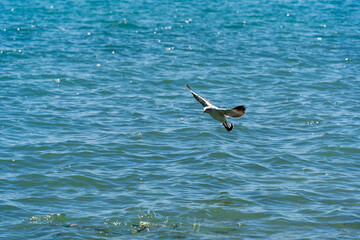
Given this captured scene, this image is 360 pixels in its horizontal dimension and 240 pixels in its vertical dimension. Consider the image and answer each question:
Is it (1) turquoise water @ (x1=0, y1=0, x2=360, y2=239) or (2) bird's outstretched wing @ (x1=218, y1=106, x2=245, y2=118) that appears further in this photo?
(1) turquoise water @ (x1=0, y1=0, x2=360, y2=239)

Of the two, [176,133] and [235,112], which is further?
[176,133]

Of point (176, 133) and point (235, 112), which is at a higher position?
point (235, 112)

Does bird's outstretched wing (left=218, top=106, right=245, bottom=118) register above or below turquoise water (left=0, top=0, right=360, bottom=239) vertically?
above

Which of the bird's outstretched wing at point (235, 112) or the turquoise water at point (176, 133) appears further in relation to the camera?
the turquoise water at point (176, 133)

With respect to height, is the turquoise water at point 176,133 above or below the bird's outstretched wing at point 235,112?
below

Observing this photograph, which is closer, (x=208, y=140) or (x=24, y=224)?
(x=24, y=224)

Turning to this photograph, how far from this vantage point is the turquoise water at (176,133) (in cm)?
1066

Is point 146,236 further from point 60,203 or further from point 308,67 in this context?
point 308,67

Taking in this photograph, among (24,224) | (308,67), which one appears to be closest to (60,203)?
(24,224)

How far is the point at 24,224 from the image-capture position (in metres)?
10.3

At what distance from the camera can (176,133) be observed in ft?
51.1

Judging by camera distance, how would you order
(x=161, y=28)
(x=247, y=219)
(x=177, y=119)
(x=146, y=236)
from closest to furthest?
(x=146, y=236) → (x=247, y=219) → (x=177, y=119) → (x=161, y=28)

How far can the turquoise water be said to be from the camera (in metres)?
10.7

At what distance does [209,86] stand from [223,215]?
384 inches
